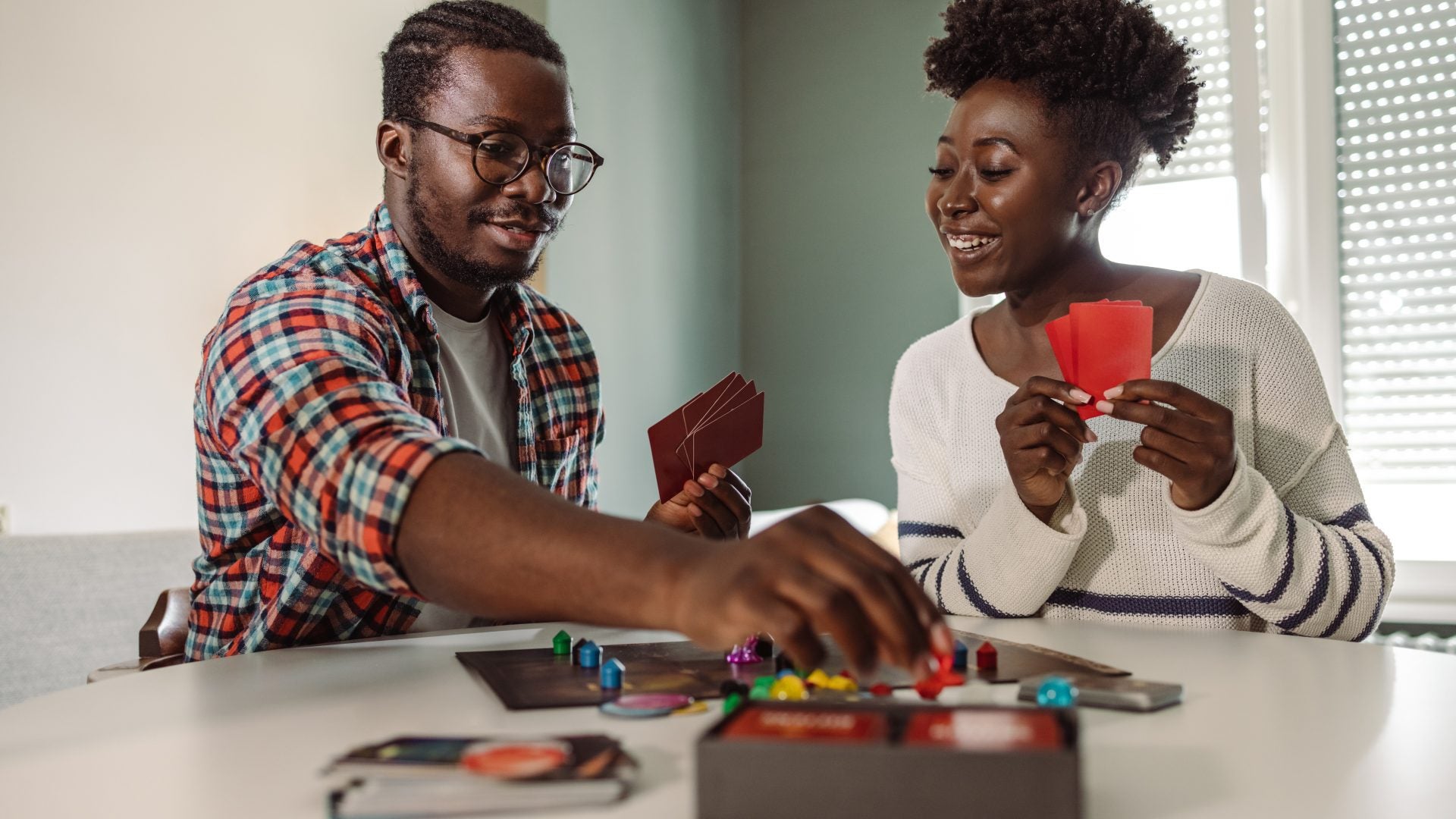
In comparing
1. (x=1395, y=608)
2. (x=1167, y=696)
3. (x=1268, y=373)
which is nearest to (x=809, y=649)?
(x=1167, y=696)

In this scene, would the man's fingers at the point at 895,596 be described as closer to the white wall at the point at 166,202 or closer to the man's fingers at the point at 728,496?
the man's fingers at the point at 728,496

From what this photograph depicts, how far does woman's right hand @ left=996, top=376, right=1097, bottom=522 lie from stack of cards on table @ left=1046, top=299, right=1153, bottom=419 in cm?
3

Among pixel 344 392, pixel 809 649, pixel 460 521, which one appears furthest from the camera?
pixel 344 392

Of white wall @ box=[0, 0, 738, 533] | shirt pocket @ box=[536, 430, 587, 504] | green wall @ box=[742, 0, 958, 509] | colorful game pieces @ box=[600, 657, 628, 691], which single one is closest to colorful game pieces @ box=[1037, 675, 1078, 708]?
colorful game pieces @ box=[600, 657, 628, 691]

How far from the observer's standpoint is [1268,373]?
1596 millimetres

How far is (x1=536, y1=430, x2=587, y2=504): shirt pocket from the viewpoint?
1807mm

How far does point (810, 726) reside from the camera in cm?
64

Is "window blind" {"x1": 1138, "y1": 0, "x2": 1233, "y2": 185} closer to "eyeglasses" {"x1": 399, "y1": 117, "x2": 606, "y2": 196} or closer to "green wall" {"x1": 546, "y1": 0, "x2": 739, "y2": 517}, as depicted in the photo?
"green wall" {"x1": 546, "y1": 0, "x2": 739, "y2": 517}

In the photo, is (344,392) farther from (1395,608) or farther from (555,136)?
(1395,608)

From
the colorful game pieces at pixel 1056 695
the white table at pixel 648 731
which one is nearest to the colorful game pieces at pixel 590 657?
the white table at pixel 648 731

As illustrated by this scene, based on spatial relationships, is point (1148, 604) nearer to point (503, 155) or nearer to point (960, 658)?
point (960, 658)

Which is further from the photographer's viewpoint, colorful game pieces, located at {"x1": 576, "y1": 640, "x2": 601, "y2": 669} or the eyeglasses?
the eyeglasses

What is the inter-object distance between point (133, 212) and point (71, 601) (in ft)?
2.99

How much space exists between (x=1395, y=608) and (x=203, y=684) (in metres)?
3.53
